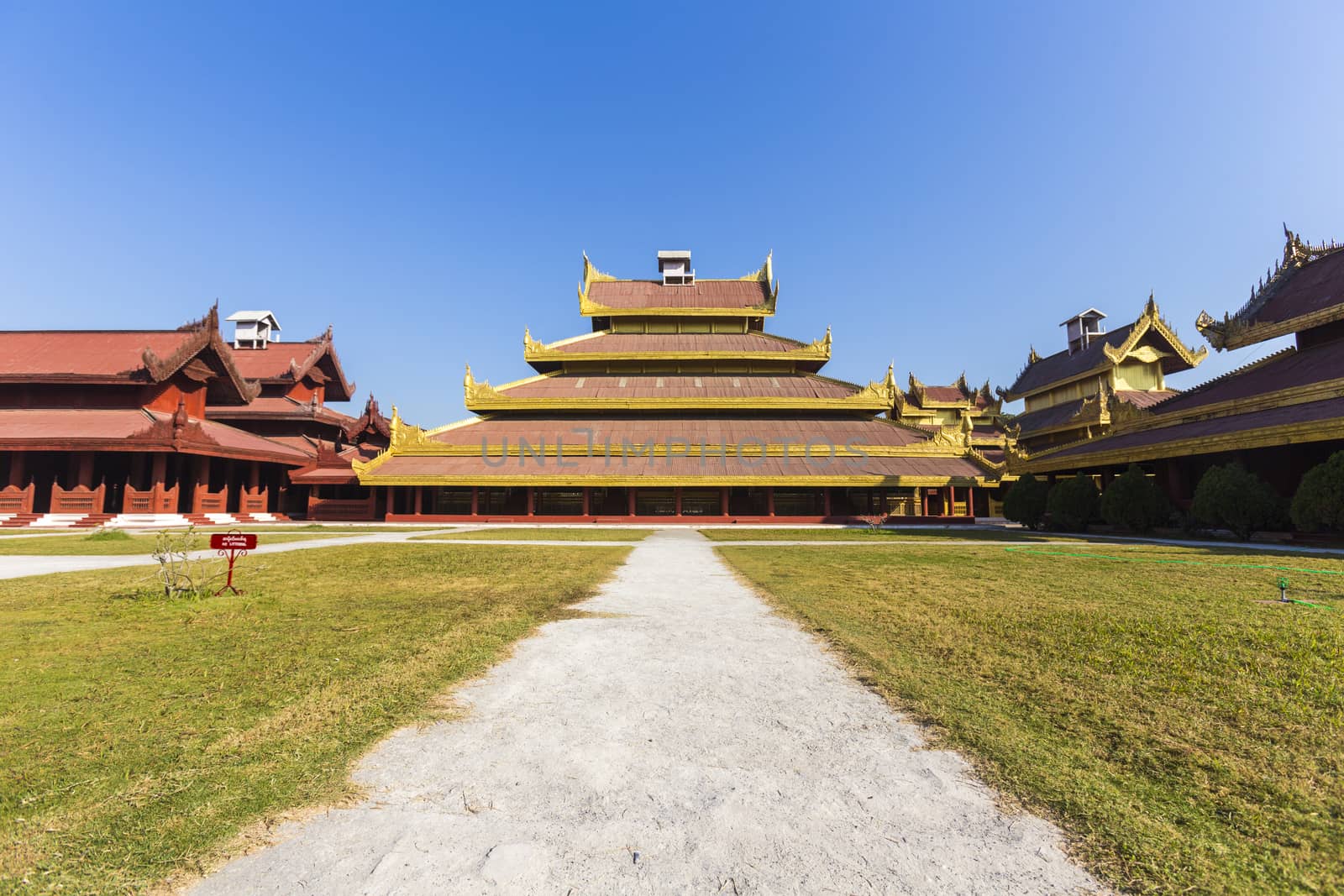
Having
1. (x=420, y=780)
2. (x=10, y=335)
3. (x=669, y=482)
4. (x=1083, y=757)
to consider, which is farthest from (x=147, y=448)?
(x=1083, y=757)

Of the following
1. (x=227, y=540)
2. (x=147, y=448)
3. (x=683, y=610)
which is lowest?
(x=683, y=610)

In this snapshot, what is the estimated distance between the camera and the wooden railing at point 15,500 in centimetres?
2425

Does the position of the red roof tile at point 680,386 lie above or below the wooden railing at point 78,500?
above

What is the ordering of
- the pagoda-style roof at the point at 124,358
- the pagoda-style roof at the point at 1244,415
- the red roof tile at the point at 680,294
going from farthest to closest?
1. the red roof tile at the point at 680,294
2. the pagoda-style roof at the point at 124,358
3. the pagoda-style roof at the point at 1244,415

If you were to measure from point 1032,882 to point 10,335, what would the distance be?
46.6 metres

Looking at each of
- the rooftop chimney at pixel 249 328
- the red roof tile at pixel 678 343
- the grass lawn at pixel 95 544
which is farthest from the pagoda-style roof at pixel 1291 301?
the rooftop chimney at pixel 249 328

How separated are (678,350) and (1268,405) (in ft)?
89.4

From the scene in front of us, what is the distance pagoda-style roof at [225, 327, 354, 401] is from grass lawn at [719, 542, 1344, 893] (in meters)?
38.6

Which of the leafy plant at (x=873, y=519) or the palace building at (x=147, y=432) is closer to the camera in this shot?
the palace building at (x=147, y=432)

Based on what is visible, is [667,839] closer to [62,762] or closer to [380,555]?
[62,762]

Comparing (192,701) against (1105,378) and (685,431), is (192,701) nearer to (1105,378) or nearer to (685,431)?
(685,431)

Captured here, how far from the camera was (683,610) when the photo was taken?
23.7 feet

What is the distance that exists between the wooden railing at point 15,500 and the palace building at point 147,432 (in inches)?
1.8

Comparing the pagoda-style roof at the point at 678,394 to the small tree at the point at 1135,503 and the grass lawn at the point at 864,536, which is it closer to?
the grass lawn at the point at 864,536
